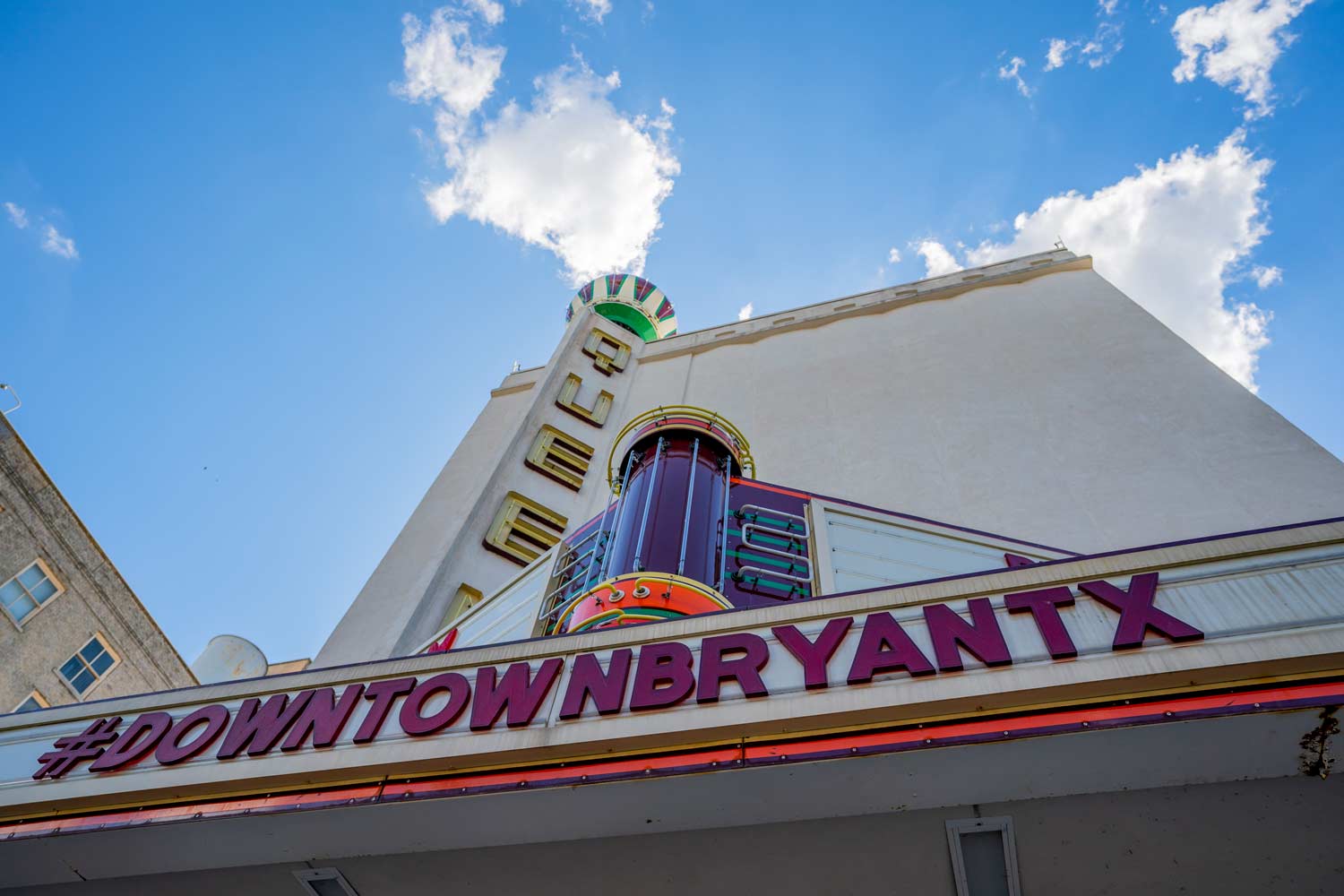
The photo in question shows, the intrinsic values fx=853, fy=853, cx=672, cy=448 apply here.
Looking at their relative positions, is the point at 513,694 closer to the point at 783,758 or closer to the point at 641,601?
the point at 641,601

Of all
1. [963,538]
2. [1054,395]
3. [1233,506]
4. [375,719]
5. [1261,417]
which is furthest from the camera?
[1054,395]

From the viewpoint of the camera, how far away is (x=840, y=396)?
2002cm

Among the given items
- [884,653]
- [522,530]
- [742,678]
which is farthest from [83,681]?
[884,653]

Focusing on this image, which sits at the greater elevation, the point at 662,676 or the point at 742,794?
the point at 662,676

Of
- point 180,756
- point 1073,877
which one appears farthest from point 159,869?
point 1073,877

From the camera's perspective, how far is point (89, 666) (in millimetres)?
20578

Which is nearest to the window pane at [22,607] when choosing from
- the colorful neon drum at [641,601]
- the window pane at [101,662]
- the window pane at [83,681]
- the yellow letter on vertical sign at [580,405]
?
the window pane at [83,681]

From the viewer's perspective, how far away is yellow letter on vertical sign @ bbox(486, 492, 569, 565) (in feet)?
51.6

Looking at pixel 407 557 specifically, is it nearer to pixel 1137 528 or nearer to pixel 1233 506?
pixel 1137 528

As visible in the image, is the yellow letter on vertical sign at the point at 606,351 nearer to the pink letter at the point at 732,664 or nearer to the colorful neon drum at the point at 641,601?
the colorful neon drum at the point at 641,601

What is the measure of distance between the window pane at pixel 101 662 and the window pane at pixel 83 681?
0.25 meters

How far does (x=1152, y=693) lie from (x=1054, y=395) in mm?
13890

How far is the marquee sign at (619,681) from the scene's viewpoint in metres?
5.30

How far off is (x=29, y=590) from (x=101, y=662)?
2.68 metres
